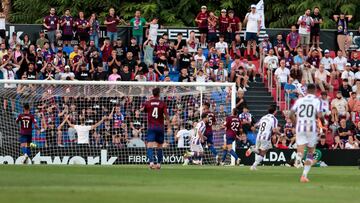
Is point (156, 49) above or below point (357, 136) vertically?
above

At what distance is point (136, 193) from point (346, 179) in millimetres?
8101

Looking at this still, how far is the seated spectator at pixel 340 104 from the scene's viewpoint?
43.6m

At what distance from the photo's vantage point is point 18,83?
127 feet

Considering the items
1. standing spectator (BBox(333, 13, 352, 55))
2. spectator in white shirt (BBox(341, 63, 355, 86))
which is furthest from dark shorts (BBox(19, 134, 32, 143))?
standing spectator (BBox(333, 13, 352, 55))

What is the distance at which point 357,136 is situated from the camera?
140 feet

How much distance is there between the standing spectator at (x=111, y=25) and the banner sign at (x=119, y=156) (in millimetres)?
7243

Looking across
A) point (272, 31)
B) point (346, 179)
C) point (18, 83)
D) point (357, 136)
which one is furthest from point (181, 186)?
point (272, 31)

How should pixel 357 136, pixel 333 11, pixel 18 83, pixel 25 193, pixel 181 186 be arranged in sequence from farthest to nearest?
pixel 333 11 → pixel 357 136 → pixel 18 83 → pixel 181 186 → pixel 25 193

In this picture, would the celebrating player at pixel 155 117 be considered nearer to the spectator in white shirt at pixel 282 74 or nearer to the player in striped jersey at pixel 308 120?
the player in striped jersey at pixel 308 120

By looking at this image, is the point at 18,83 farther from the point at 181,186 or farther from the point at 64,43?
the point at 181,186

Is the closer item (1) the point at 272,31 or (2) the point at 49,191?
(2) the point at 49,191

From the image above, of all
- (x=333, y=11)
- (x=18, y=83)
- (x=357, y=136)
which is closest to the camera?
(x=18, y=83)

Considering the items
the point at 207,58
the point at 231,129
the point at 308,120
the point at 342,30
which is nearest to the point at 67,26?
the point at 207,58

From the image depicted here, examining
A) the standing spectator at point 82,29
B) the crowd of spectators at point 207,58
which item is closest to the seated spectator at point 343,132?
the crowd of spectators at point 207,58
